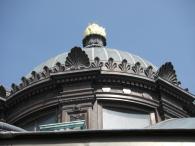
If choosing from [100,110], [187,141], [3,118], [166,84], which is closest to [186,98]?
[166,84]

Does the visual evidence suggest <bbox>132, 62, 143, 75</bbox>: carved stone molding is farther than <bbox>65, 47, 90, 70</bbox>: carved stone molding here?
Yes

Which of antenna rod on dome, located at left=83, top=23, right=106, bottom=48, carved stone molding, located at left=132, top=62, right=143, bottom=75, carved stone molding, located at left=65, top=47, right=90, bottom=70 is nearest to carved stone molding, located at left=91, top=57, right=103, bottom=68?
carved stone molding, located at left=65, top=47, right=90, bottom=70

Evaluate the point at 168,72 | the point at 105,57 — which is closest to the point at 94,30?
the point at 105,57

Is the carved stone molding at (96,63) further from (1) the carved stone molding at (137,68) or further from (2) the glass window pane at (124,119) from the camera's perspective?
(2) the glass window pane at (124,119)

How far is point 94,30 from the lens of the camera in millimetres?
34125

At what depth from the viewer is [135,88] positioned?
25812mm

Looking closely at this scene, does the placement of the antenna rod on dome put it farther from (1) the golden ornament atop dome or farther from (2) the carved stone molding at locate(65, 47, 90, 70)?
(2) the carved stone molding at locate(65, 47, 90, 70)

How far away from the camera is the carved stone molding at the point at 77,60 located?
25703 mm

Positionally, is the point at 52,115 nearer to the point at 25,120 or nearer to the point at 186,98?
the point at 25,120

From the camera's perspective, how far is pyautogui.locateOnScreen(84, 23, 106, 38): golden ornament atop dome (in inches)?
1330

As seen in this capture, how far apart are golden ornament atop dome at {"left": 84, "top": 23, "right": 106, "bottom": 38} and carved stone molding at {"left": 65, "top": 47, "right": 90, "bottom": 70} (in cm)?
777

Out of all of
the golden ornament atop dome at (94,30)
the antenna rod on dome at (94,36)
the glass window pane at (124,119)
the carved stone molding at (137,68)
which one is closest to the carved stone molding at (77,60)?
the carved stone molding at (137,68)

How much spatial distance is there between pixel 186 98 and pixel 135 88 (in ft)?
8.65

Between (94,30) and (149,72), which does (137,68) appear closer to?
(149,72)
